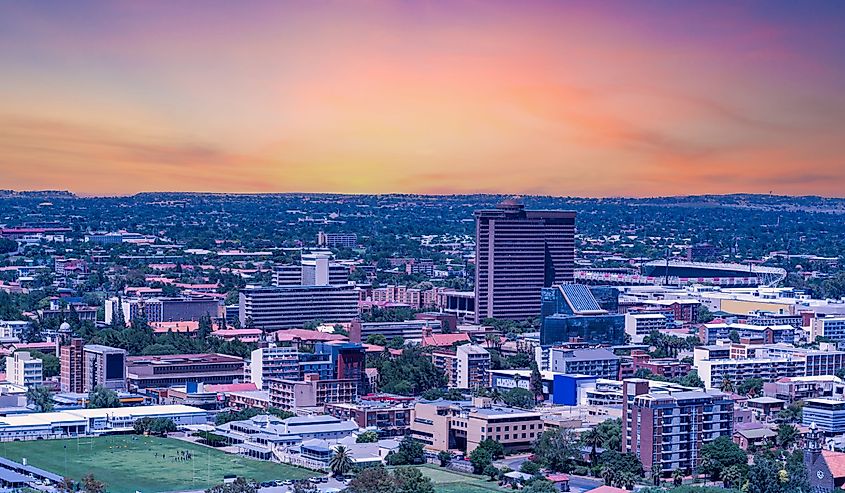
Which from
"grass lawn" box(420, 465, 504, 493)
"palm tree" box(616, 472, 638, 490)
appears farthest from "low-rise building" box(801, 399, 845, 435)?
"grass lawn" box(420, 465, 504, 493)

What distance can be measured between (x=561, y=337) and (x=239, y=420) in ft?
42.3

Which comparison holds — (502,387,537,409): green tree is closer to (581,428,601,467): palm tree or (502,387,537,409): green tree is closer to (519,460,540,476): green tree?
(581,428,601,467): palm tree

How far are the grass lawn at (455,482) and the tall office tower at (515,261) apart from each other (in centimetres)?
3028

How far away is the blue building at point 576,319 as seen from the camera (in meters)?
52.6

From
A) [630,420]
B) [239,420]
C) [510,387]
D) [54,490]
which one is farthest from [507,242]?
[54,490]

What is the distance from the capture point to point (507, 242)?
68188 mm

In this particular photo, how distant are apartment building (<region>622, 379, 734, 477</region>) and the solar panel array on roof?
15933 millimetres

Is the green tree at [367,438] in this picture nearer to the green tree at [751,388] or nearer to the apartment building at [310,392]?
the apartment building at [310,392]

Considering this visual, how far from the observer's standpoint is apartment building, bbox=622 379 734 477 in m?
36.6

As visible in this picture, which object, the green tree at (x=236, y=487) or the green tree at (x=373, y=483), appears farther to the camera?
the green tree at (x=236, y=487)

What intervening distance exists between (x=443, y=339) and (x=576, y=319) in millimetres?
6926

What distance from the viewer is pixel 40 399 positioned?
4566cm

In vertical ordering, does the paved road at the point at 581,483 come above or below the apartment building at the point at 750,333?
below

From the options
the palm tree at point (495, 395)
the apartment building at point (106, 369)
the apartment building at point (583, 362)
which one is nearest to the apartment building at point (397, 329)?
the apartment building at point (583, 362)
